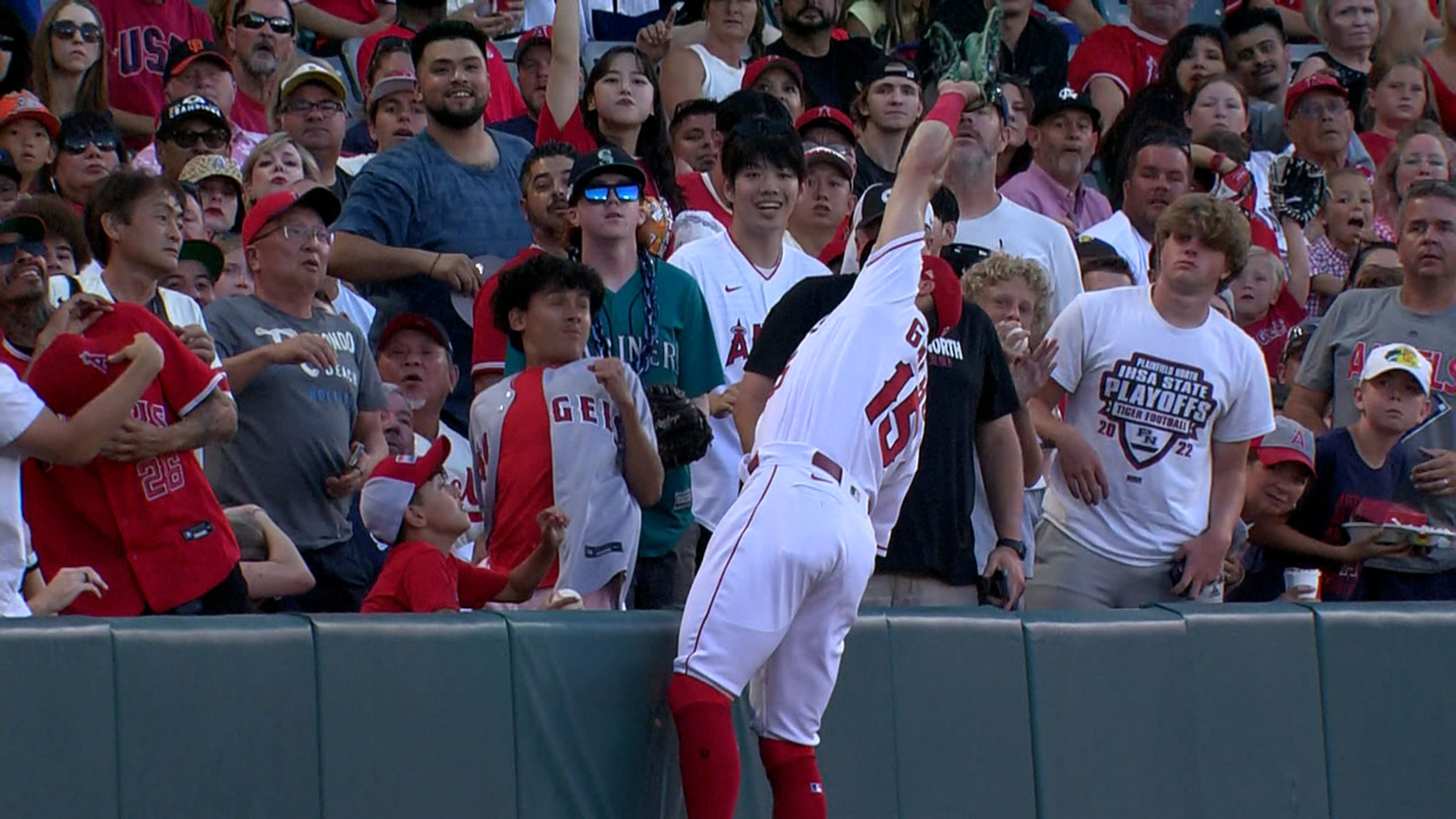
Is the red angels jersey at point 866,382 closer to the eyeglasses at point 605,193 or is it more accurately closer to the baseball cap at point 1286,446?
the eyeglasses at point 605,193

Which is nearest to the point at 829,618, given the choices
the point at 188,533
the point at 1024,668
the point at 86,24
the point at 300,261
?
the point at 1024,668

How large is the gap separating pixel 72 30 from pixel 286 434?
11.7 feet

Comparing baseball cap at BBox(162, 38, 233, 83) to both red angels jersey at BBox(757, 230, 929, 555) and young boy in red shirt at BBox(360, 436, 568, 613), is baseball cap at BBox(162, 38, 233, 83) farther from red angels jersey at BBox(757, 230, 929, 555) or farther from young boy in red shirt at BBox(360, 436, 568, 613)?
red angels jersey at BBox(757, 230, 929, 555)

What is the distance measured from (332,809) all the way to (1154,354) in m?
3.52

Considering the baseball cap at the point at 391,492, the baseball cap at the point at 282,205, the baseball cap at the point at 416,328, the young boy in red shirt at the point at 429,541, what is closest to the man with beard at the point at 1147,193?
the baseball cap at the point at 416,328

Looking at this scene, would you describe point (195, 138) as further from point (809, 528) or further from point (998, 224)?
point (809, 528)

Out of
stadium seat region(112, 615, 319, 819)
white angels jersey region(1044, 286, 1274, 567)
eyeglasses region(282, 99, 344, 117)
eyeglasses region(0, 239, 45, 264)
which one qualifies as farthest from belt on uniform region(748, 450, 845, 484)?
eyeglasses region(282, 99, 344, 117)

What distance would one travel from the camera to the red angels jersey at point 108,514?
5.58 metres

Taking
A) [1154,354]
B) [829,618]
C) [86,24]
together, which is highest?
[86,24]

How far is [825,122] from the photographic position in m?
9.09

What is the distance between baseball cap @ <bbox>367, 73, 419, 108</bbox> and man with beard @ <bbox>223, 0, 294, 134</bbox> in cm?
76

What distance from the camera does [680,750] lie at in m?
5.44

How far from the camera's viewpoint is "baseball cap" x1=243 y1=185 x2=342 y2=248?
6910 mm

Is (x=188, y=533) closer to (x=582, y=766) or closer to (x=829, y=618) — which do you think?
(x=582, y=766)
